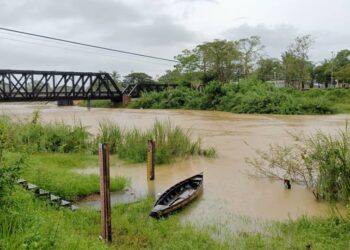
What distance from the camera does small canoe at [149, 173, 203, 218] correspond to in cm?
634

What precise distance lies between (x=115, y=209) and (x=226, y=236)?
195 centimetres

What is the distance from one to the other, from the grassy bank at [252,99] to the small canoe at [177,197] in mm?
23569

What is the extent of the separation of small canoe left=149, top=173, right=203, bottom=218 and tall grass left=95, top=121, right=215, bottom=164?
261 cm

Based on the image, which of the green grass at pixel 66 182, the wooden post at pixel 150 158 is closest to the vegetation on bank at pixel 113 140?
the wooden post at pixel 150 158

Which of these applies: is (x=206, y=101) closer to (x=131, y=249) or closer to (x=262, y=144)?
(x=262, y=144)

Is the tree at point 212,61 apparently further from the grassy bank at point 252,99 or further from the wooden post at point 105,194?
the wooden post at point 105,194

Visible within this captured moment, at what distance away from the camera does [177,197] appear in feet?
23.9

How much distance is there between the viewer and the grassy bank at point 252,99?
30.6 m

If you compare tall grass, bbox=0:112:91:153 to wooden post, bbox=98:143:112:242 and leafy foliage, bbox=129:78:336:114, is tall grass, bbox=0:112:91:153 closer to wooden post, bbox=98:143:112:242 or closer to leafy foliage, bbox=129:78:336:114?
wooden post, bbox=98:143:112:242

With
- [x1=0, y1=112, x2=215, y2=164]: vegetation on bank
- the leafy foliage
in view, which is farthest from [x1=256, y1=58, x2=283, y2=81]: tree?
[x1=0, y1=112, x2=215, y2=164]: vegetation on bank

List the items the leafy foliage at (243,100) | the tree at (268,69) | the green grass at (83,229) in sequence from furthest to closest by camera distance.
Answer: the tree at (268,69)
the leafy foliage at (243,100)
the green grass at (83,229)

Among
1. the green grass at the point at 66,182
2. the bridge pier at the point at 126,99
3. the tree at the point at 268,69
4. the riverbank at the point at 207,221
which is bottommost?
the riverbank at the point at 207,221

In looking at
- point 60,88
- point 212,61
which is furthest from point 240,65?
point 60,88

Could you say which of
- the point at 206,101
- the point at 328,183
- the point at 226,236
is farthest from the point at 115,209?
the point at 206,101
